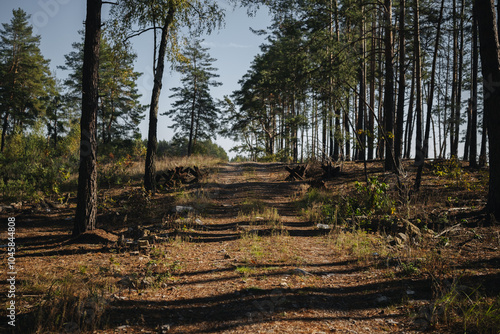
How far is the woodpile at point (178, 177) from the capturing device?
→ 12203mm

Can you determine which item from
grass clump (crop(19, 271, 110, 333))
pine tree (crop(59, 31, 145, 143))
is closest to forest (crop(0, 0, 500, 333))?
grass clump (crop(19, 271, 110, 333))

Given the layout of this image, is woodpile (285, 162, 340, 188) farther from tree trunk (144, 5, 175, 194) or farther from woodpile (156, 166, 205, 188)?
tree trunk (144, 5, 175, 194)

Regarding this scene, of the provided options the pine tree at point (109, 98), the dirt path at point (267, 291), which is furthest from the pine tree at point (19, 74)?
the dirt path at point (267, 291)

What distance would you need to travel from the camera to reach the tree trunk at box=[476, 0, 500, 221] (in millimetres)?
5992

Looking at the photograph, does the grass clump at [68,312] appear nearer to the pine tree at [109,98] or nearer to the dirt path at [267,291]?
the dirt path at [267,291]

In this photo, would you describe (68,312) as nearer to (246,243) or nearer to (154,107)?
(246,243)

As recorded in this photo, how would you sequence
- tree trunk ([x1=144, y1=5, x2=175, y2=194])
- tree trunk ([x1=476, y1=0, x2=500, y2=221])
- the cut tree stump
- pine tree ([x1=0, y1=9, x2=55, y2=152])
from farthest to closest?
pine tree ([x1=0, y1=9, x2=55, y2=152])
the cut tree stump
tree trunk ([x1=144, y1=5, x2=175, y2=194])
tree trunk ([x1=476, y1=0, x2=500, y2=221])

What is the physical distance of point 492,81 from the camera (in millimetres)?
5965

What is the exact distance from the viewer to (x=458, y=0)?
1733 cm

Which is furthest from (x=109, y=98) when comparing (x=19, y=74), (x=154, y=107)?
(x=154, y=107)

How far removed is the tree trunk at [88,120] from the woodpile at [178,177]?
19.3 feet

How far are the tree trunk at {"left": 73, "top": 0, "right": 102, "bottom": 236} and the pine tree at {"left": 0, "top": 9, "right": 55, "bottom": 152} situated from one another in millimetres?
25558

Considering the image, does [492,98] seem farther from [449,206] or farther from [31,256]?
[31,256]

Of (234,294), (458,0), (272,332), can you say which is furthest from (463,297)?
(458,0)
